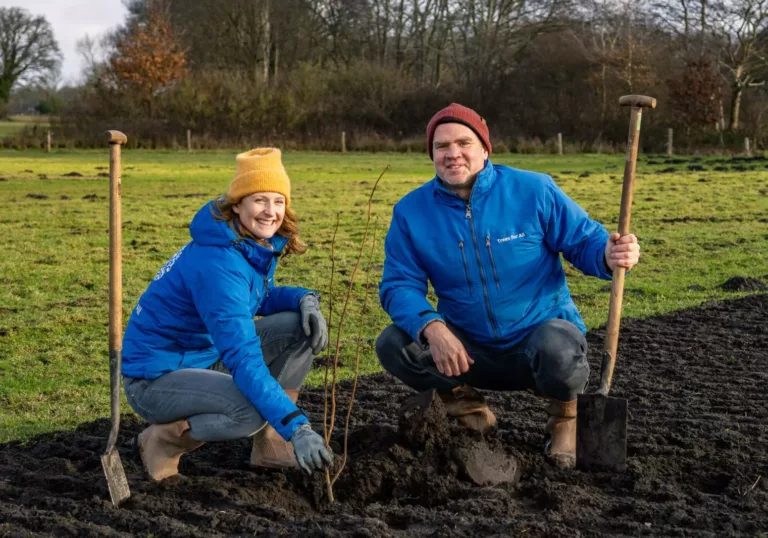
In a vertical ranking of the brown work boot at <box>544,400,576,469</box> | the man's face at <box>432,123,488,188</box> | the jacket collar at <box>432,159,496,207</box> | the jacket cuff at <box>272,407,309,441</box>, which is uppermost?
the man's face at <box>432,123,488,188</box>

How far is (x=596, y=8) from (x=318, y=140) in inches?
623

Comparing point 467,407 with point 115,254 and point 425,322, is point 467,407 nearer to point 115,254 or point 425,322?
point 425,322

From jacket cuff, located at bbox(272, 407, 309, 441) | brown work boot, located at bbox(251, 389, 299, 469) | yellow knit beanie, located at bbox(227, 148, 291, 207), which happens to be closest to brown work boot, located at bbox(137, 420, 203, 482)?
brown work boot, located at bbox(251, 389, 299, 469)

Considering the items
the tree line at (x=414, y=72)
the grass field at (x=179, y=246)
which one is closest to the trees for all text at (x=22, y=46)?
the tree line at (x=414, y=72)

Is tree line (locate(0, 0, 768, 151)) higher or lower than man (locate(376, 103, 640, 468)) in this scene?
higher

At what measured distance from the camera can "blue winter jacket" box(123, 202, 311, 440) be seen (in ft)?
12.0

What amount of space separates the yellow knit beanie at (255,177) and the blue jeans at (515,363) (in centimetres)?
97

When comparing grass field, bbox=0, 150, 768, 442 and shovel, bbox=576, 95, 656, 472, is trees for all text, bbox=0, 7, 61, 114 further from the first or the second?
shovel, bbox=576, 95, 656, 472

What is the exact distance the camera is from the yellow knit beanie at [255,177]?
12.9 ft

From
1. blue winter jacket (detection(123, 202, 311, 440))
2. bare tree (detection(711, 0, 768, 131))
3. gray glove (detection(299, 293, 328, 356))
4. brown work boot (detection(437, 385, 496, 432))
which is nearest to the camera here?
blue winter jacket (detection(123, 202, 311, 440))

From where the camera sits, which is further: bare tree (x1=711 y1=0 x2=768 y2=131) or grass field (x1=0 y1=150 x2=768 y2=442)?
bare tree (x1=711 y1=0 x2=768 y2=131)

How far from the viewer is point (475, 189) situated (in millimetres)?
4309

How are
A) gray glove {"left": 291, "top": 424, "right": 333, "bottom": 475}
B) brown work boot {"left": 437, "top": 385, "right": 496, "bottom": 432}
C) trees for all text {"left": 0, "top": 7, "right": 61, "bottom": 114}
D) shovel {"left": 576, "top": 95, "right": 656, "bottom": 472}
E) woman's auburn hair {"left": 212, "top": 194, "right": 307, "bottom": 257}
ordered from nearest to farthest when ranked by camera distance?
gray glove {"left": 291, "top": 424, "right": 333, "bottom": 475}
woman's auburn hair {"left": 212, "top": 194, "right": 307, "bottom": 257}
shovel {"left": 576, "top": 95, "right": 656, "bottom": 472}
brown work boot {"left": 437, "top": 385, "right": 496, "bottom": 432}
trees for all text {"left": 0, "top": 7, "right": 61, "bottom": 114}

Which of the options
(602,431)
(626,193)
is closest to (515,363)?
(602,431)
